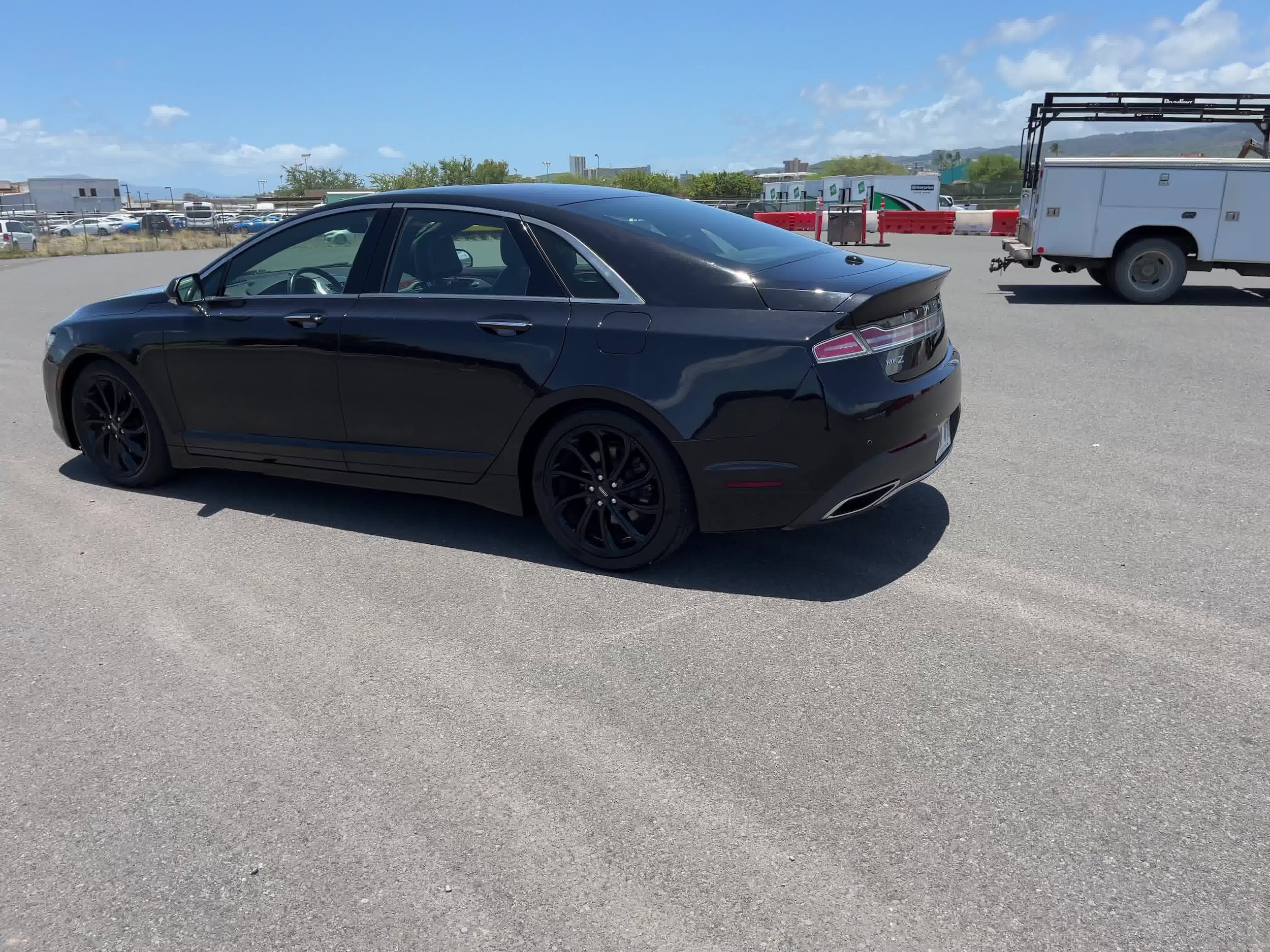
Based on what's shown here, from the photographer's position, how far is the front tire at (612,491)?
4.39 metres

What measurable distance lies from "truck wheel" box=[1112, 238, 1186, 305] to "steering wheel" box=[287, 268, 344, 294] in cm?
1138

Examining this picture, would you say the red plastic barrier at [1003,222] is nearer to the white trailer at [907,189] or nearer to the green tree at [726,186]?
the white trailer at [907,189]

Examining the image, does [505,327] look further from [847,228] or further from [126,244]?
[126,244]

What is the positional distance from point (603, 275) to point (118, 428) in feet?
10.8

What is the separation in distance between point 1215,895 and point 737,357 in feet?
7.99

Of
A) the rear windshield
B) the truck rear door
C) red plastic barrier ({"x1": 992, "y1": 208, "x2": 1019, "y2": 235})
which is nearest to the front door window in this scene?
the rear windshield

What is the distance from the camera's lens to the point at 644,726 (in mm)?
3385

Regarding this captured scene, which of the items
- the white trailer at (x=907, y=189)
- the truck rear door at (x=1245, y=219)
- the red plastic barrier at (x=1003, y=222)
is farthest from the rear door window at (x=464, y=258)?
the white trailer at (x=907, y=189)

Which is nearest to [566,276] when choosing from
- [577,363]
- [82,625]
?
[577,363]

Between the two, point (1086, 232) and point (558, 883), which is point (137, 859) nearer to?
point (558, 883)

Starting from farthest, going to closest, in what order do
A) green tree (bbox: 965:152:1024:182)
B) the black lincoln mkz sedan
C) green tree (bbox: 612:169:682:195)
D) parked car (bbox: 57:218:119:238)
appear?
green tree (bbox: 965:152:1024:182), green tree (bbox: 612:169:682:195), parked car (bbox: 57:218:119:238), the black lincoln mkz sedan

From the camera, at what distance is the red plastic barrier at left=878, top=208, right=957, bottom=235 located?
32969 millimetres

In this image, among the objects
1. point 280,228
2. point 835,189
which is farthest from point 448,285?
point 835,189

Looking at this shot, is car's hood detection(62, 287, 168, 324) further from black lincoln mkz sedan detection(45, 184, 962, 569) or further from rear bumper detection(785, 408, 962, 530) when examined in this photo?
rear bumper detection(785, 408, 962, 530)
